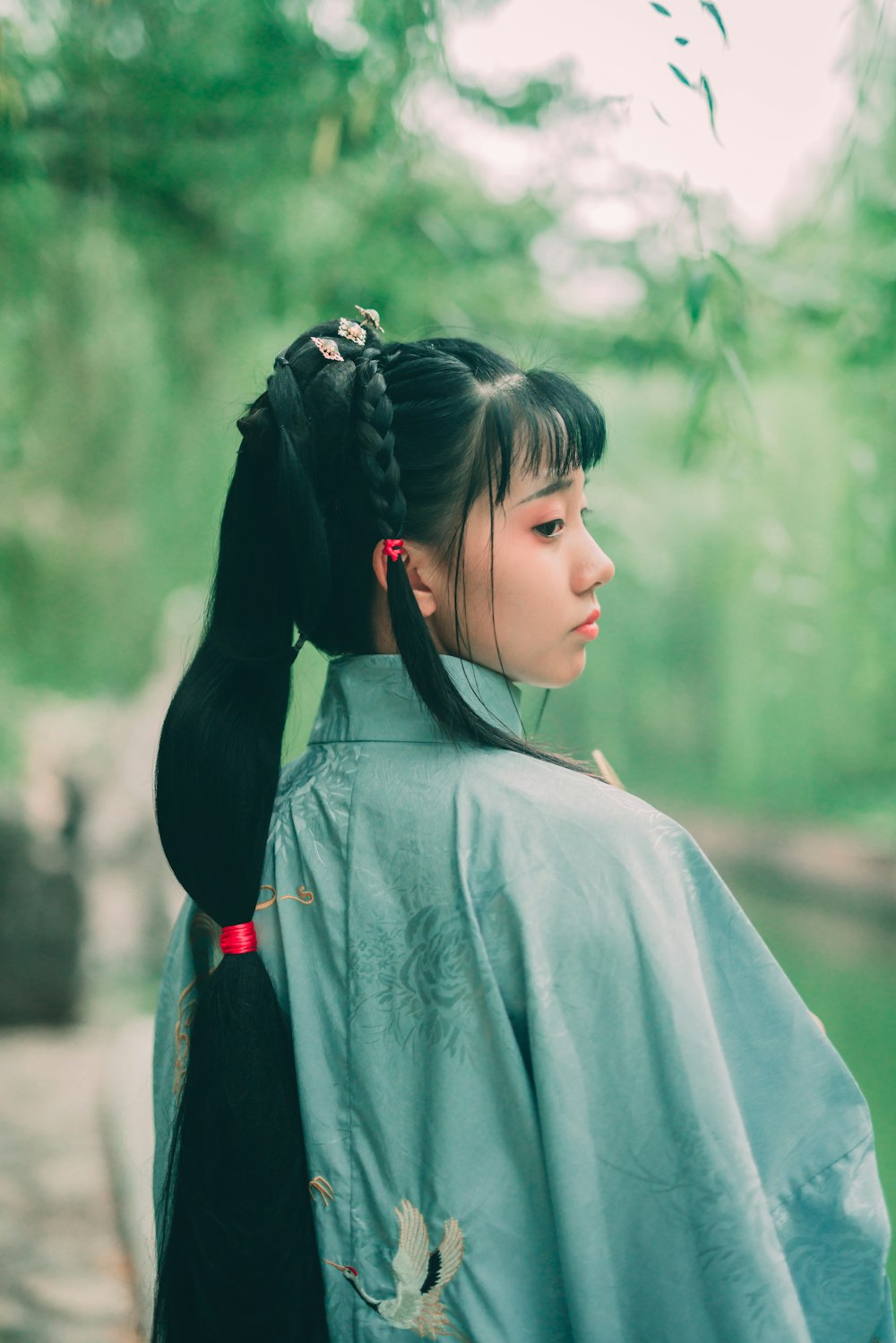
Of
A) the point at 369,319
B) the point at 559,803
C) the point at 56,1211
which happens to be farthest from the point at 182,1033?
the point at 56,1211

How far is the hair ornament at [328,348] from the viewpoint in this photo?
891mm

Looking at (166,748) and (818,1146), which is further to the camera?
(166,748)

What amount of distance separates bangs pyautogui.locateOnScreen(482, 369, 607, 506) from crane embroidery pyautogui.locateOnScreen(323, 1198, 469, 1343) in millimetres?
534

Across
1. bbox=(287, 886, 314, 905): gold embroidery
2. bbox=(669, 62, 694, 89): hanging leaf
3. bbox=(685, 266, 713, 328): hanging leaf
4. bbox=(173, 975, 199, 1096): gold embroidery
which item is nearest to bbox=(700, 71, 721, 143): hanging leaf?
bbox=(669, 62, 694, 89): hanging leaf

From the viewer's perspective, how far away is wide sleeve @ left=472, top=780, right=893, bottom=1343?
2.41 ft

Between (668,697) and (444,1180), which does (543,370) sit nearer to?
(444,1180)

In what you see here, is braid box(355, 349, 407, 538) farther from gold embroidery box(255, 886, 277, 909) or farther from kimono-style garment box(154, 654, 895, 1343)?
gold embroidery box(255, 886, 277, 909)

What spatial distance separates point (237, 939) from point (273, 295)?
237 centimetres

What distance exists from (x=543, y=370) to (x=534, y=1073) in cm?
55

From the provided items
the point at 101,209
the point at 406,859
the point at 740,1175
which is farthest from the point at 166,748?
the point at 101,209

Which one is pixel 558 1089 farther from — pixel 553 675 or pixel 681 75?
pixel 681 75

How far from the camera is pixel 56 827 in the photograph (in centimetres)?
368

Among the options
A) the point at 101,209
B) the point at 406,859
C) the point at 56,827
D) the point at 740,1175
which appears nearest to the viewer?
the point at 740,1175

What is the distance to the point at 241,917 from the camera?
883 mm
